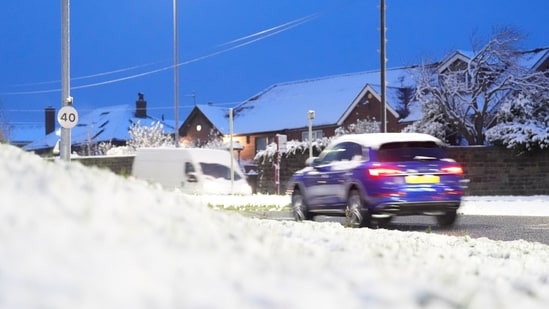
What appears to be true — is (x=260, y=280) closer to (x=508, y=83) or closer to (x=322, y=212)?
(x=322, y=212)

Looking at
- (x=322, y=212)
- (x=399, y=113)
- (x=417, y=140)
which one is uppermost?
(x=399, y=113)

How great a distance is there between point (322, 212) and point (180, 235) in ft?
35.0

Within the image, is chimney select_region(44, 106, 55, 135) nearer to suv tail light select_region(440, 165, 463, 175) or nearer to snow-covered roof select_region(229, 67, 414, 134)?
snow-covered roof select_region(229, 67, 414, 134)

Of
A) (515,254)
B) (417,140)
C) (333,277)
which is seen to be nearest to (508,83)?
(417,140)

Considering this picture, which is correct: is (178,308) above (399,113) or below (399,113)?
below

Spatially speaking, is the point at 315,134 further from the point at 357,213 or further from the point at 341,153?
the point at 357,213

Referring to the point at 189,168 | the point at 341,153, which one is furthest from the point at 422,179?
the point at 189,168

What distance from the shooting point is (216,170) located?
79.4ft

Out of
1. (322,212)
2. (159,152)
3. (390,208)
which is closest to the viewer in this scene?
(390,208)

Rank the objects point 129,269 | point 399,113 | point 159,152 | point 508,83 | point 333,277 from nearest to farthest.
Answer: point 129,269 → point 333,277 → point 159,152 → point 508,83 → point 399,113

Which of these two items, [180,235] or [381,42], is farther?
[381,42]

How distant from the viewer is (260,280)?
3.25m

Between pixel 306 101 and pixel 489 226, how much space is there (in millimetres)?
43963

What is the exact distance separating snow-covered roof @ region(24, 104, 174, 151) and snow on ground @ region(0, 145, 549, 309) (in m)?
68.6
